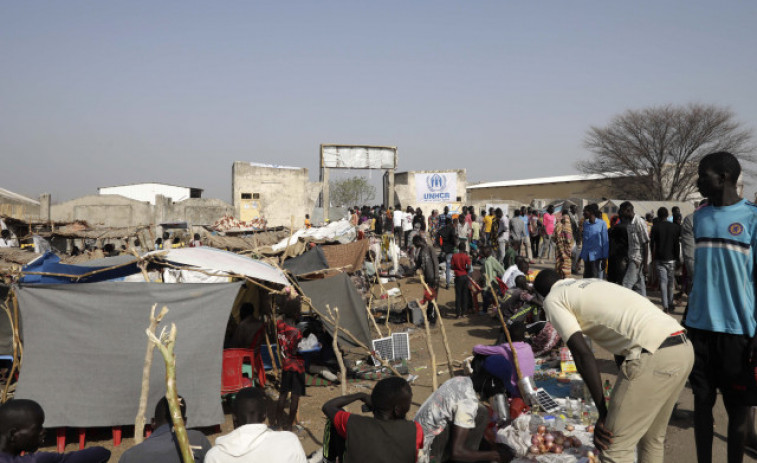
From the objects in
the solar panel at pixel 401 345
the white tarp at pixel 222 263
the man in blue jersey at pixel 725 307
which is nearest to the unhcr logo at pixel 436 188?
the solar panel at pixel 401 345

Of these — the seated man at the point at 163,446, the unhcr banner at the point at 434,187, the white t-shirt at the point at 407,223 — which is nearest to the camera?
the seated man at the point at 163,446

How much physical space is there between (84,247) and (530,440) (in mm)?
19407

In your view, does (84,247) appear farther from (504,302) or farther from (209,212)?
(504,302)

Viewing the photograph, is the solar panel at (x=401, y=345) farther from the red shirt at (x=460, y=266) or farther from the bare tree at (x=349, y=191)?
the bare tree at (x=349, y=191)

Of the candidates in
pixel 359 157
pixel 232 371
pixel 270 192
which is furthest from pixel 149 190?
pixel 232 371

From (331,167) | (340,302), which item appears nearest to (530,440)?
(340,302)

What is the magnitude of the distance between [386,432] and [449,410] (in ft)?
2.15

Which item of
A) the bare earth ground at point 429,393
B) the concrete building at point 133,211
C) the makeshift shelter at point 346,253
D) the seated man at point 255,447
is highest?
the concrete building at point 133,211

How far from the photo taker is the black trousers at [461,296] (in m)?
11.2

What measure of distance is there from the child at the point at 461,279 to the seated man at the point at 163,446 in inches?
325

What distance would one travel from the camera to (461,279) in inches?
438

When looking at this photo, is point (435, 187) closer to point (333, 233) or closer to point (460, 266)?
point (333, 233)

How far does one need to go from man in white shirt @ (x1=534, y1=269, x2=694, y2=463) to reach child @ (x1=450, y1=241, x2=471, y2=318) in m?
7.90

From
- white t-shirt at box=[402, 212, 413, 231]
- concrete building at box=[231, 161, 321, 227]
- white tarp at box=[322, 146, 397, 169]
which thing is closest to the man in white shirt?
white t-shirt at box=[402, 212, 413, 231]
